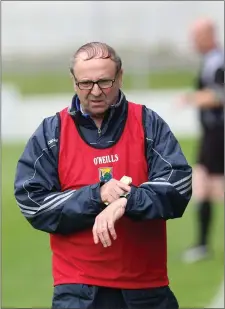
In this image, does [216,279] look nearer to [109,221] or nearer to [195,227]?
[195,227]

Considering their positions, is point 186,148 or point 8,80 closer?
point 186,148

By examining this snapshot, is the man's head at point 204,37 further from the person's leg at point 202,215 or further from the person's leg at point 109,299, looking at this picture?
the person's leg at point 109,299

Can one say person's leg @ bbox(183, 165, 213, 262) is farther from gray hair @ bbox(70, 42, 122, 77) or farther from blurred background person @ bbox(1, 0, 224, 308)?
blurred background person @ bbox(1, 0, 224, 308)

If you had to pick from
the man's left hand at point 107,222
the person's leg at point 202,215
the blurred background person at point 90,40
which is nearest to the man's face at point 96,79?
the man's left hand at point 107,222

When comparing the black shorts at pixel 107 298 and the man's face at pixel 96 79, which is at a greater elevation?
the man's face at pixel 96 79

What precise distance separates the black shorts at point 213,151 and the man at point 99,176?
20.8ft

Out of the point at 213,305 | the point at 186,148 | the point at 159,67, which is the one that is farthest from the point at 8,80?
the point at 213,305

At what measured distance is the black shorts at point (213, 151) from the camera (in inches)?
469

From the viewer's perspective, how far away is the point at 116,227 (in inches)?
219

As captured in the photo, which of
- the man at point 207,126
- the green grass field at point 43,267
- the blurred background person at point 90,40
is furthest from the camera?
the blurred background person at point 90,40

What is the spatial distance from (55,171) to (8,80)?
27.4 meters

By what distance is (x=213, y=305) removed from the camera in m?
9.66

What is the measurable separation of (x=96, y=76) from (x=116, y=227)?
2.47 feet

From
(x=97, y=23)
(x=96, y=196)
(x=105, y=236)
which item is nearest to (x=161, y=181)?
(x=96, y=196)
